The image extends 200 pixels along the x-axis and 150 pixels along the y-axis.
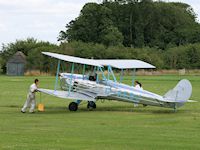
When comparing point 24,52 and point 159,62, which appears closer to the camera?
point 159,62

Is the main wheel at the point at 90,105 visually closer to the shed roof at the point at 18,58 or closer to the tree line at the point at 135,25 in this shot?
the shed roof at the point at 18,58

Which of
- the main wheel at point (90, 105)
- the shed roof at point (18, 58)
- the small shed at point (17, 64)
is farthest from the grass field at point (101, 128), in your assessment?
the shed roof at point (18, 58)

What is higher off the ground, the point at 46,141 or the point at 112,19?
the point at 112,19

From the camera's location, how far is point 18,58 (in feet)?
297

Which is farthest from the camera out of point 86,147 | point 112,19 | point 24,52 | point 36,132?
point 112,19

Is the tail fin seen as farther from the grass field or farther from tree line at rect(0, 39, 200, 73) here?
tree line at rect(0, 39, 200, 73)

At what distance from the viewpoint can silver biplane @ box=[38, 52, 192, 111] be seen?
23.5 m

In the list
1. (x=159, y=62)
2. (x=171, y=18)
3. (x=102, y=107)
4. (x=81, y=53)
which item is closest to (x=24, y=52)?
(x=81, y=53)

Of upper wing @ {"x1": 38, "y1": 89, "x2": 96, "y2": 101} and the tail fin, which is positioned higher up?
the tail fin

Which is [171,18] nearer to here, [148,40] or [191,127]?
[148,40]

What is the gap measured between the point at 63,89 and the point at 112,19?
86.7 metres

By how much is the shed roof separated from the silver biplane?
63.4m

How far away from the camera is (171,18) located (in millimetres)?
121250

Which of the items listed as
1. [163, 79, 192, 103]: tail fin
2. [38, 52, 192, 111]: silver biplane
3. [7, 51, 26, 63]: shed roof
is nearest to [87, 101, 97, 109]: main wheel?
[38, 52, 192, 111]: silver biplane
